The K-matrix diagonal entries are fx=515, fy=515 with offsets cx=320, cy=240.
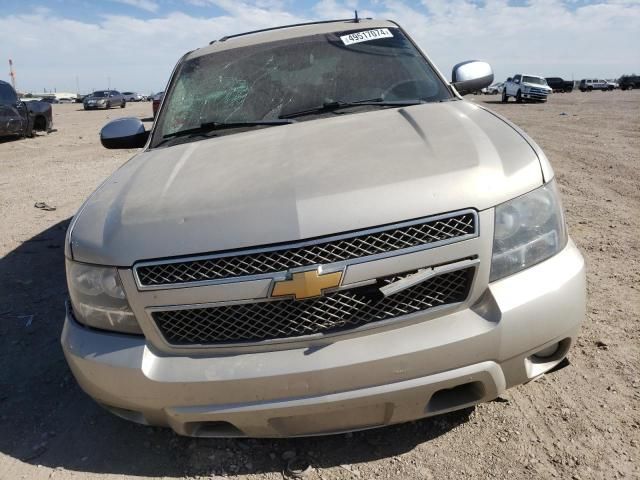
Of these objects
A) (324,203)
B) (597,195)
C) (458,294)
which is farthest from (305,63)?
(597,195)

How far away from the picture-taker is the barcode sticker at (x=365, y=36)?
3336 mm

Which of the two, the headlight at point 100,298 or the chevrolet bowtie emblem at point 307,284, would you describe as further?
the headlight at point 100,298

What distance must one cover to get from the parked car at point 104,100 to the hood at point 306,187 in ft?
135

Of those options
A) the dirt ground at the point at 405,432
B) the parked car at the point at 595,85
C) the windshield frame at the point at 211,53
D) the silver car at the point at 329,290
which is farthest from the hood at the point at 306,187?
the parked car at the point at 595,85

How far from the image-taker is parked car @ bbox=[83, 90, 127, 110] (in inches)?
1537

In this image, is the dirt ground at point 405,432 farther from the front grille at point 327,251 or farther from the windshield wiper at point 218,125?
the windshield wiper at point 218,125

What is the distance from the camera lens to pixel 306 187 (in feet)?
6.21

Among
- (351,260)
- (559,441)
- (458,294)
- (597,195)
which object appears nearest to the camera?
(351,260)

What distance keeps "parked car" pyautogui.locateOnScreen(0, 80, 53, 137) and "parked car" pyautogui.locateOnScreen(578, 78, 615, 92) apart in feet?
176

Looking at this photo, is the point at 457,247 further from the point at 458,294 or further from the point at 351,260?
the point at 351,260

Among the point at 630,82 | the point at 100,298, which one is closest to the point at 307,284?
the point at 100,298

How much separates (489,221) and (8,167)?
11.0m

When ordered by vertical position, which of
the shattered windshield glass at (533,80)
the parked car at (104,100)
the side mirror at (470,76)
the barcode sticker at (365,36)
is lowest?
the parked car at (104,100)

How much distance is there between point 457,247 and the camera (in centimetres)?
178
